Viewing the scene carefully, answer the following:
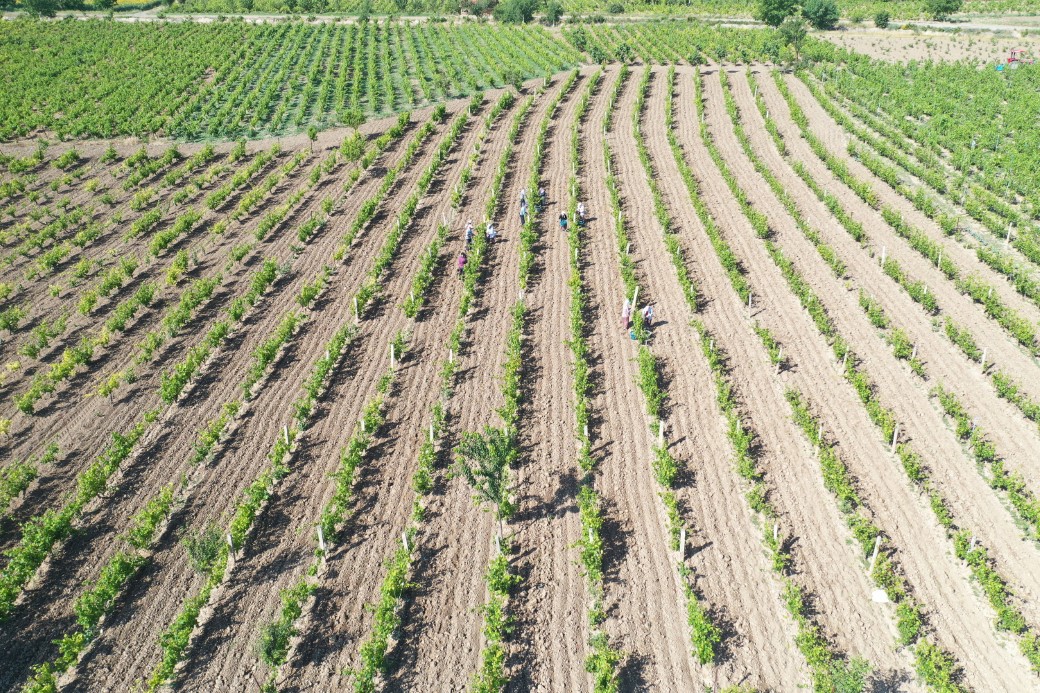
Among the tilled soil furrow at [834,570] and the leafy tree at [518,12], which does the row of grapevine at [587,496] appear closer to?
the tilled soil furrow at [834,570]

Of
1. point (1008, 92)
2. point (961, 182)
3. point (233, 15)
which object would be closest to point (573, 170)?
point (961, 182)

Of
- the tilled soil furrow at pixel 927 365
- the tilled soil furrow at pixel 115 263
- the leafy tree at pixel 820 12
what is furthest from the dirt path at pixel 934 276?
the leafy tree at pixel 820 12

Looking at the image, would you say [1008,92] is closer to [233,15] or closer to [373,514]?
[373,514]

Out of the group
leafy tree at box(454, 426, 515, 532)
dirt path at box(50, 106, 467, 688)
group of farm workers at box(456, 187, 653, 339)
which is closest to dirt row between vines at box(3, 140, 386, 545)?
dirt path at box(50, 106, 467, 688)

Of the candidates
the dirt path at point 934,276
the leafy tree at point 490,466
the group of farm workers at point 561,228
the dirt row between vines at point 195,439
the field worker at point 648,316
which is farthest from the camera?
Answer: the group of farm workers at point 561,228

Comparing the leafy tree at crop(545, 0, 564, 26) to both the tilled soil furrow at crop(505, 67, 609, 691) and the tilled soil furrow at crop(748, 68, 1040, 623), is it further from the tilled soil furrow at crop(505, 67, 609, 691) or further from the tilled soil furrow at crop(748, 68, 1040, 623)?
the tilled soil furrow at crop(748, 68, 1040, 623)

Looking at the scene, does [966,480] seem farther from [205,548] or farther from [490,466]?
[205,548]
